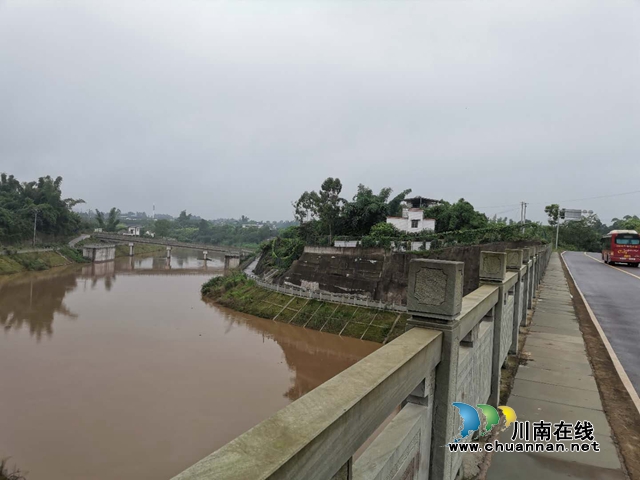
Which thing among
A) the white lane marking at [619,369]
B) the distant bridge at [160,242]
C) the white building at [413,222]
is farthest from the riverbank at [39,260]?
the white lane marking at [619,369]

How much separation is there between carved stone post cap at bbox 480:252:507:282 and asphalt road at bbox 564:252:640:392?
8.97 feet

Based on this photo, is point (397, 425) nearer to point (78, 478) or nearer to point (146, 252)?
point (78, 478)

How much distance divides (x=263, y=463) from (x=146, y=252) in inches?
3218

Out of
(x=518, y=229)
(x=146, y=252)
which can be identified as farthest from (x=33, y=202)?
(x=518, y=229)

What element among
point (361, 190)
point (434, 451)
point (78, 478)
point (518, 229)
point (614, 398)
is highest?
point (361, 190)

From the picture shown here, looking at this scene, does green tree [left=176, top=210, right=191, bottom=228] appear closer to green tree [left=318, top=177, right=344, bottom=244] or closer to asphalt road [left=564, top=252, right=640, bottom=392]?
green tree [left=318, top=177, right=344, bottom=244]

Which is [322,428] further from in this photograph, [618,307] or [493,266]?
[618,307]

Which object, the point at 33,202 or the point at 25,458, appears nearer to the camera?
the point at 25,458

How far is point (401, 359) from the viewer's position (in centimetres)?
203

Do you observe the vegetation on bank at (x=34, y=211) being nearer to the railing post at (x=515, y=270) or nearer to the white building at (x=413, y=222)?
the white building at (x=413, y=222)

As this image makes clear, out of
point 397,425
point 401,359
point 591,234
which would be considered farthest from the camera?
point 591,234

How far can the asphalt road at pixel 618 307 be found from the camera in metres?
6.84

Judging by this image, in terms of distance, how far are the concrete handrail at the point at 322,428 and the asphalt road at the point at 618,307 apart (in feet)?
18.1

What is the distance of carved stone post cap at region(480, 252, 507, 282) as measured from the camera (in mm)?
4948
